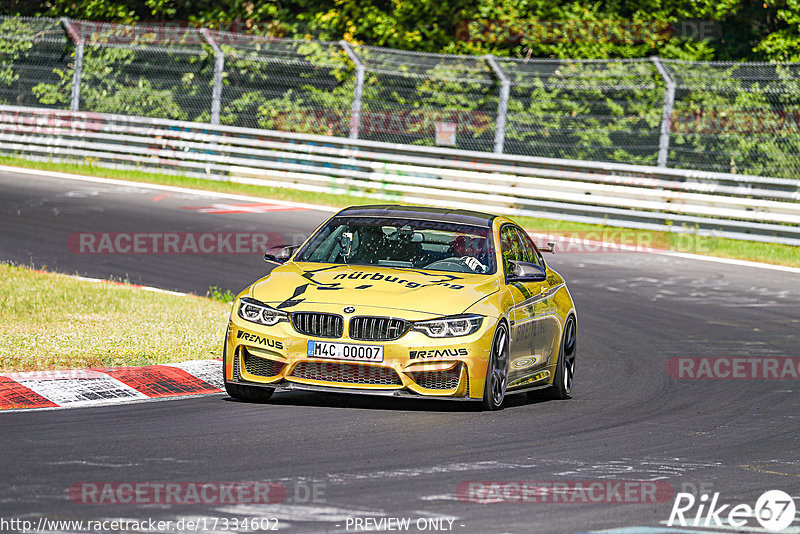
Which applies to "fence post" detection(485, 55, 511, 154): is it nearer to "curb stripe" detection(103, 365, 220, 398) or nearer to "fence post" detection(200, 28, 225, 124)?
"fence post" detection(200, 28, 225, 124)

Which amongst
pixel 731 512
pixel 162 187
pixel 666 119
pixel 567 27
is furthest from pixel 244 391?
pixel 567 27

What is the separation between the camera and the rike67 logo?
21.4 feet

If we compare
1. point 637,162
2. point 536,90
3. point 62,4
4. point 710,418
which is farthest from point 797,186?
point 62,4

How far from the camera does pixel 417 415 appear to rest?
364 inches

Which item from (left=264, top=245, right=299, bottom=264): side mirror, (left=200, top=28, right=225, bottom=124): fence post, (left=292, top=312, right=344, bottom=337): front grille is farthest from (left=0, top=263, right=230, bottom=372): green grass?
(left=200, top=28, right=225, bottom=124): fence post

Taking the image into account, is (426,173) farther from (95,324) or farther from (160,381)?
(160,381)

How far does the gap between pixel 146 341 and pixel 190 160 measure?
1741 centimetres

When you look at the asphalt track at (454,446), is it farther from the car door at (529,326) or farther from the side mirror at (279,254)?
the side mirror at (279,254)

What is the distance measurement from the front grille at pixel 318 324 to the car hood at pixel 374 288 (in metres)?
0.08

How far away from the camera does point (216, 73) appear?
27938mm

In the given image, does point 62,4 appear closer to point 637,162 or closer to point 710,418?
point 637,162

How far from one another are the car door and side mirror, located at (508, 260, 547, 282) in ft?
0.25

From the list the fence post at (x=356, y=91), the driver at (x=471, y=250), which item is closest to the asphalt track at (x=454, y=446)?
the driver at (x=471, y=250)

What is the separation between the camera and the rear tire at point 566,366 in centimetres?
1073
